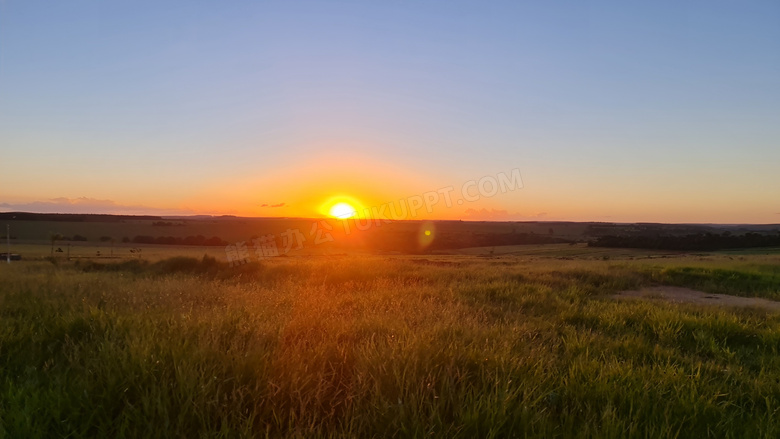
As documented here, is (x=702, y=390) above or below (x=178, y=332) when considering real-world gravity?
below

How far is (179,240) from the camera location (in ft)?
258

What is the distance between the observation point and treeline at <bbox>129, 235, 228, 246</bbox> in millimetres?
76312

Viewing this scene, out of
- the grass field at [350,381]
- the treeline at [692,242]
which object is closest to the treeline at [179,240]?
the treeline at [692,242]

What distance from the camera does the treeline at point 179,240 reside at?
250 feet

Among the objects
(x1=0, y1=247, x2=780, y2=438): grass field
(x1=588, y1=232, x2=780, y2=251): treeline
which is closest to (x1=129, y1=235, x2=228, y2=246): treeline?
(x1=588, y1=232, x2=780, y2=251): treeline

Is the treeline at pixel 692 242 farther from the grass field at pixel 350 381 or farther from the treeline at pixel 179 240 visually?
the grass field at pixel 350 381

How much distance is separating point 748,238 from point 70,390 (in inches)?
3540

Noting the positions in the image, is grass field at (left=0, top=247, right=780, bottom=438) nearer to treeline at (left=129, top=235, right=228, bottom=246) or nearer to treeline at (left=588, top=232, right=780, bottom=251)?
treeline at (left=588, top=232, right=780, bottom=251)

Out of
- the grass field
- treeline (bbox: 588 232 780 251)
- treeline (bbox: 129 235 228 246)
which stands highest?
the grass field

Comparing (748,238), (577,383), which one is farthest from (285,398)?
(748,238)

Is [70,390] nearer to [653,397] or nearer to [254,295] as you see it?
[653,397]

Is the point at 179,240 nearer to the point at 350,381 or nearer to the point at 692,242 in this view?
the point at 350,381

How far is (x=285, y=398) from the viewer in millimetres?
2760

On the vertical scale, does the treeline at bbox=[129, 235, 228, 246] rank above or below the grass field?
below
